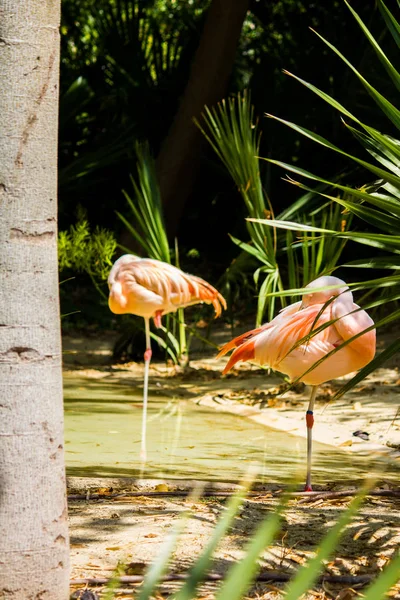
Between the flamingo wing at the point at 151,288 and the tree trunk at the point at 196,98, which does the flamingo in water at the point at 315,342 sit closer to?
the flamingo wing at the point at 151,288

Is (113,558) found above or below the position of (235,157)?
below

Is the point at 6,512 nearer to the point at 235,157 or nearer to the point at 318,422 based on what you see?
the point at 318,422

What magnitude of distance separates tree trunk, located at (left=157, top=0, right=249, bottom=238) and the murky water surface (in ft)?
14.2

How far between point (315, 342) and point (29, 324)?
2.41m

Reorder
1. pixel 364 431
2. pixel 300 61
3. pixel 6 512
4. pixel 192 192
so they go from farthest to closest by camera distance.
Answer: pixel 192 192 → pixel 300 61 → pixel 364 431 → pixel 6 512

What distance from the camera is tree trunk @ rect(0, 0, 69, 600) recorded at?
2391 mm

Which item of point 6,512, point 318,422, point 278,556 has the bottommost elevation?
point 318,422

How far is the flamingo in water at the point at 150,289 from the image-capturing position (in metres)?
7.88

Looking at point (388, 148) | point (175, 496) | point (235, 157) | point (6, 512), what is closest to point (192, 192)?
point (235, 157)

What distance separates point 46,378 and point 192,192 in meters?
9.75

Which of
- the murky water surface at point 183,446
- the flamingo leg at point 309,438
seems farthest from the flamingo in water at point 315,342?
the murky water surface at point 183,446

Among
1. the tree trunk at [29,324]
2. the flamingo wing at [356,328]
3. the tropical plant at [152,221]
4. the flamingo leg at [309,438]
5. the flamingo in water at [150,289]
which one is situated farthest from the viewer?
the tropical plant at [152,221]

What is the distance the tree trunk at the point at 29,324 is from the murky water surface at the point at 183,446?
7.45 feet

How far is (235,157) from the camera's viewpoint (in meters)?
7.25
